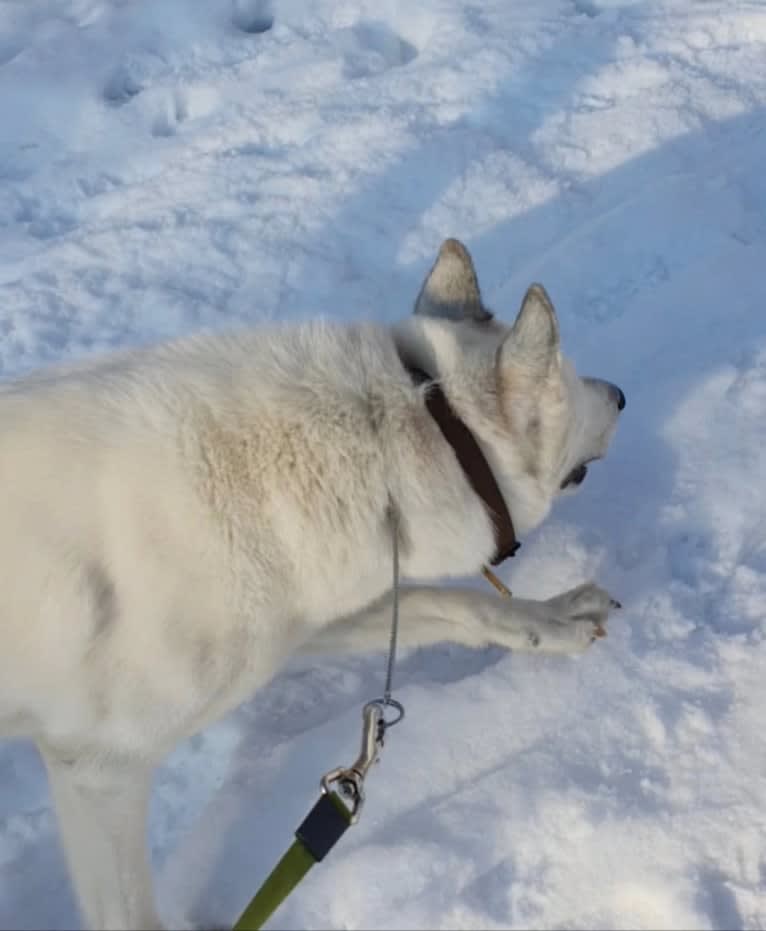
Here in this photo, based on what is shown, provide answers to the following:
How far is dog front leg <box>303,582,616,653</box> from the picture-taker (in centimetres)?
267

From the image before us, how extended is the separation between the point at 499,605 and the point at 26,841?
57.0 inches

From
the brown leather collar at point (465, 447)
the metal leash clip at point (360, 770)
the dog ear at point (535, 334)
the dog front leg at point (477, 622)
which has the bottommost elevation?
the dog front leg at point (477, 622)

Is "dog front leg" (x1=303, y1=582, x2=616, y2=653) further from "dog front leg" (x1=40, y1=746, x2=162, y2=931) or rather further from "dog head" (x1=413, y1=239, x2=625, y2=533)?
"dog front leg" (x1=40, y1=746, x2=162, y2=931)

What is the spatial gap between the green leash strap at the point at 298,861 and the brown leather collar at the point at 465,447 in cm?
75

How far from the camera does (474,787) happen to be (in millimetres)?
2631

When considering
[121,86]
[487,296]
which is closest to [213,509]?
[487,296]

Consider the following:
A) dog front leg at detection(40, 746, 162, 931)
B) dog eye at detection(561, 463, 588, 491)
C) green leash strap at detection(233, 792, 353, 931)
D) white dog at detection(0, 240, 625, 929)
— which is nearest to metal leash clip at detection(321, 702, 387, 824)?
green leash strap at detection(233, 792, 353, 931)

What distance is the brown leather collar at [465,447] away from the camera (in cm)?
216

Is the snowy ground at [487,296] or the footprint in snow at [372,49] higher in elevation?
the footprint in snow at [372,49]

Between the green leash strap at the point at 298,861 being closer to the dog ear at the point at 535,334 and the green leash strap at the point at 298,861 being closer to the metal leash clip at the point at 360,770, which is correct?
the metal leash clip at the point at 360,770

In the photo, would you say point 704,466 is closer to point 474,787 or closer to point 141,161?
point 474,787

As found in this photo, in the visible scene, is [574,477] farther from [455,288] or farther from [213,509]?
[213,509]

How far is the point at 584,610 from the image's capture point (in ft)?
9.53

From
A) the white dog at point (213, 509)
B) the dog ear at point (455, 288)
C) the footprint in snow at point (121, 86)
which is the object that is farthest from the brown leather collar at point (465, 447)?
the footprint in snow at point (121, 86)
